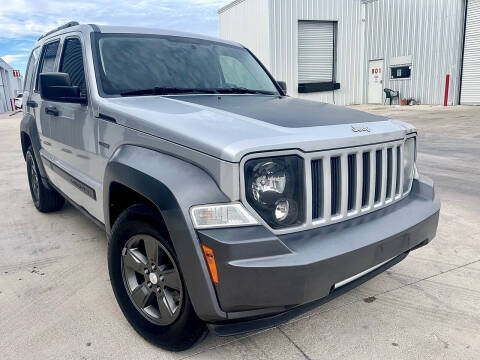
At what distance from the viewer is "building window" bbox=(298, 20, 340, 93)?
931 inches

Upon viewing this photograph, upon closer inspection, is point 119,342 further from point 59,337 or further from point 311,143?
point 311,143

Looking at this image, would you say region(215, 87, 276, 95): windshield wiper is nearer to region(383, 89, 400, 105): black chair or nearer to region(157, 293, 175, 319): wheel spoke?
region(157, 293, 175, 319): wheel spoke

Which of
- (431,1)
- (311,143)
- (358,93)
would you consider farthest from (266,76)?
(358,93)

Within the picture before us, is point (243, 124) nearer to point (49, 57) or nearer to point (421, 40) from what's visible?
point (49, 57)

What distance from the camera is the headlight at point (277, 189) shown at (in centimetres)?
188

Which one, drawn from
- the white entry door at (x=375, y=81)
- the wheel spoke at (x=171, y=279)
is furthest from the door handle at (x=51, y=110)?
the white entry door at (x=375, y=81)

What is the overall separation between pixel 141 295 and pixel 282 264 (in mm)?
999

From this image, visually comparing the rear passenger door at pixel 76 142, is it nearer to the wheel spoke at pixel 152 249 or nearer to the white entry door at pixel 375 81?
the wheel spoke at pixel 152 249

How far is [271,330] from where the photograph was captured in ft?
8.19

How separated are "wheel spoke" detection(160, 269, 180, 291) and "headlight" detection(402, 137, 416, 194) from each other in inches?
61.3

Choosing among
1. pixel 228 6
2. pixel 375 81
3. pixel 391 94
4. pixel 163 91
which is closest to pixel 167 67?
pixel 163 91

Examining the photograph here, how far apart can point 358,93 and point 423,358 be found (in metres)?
25.2

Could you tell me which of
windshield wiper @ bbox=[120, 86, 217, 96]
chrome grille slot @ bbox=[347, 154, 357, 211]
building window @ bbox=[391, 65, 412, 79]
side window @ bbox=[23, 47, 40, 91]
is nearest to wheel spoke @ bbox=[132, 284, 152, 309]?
chrome grille slot @ bbox=[347, 154, 357, 211]

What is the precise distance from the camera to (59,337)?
2451 millimetres
